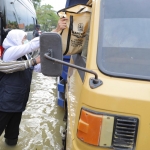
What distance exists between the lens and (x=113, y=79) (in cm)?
184

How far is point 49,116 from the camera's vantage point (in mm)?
5121

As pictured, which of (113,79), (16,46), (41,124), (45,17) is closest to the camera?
(113,79)

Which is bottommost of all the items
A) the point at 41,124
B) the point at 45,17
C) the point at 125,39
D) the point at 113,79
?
the point at 41,124

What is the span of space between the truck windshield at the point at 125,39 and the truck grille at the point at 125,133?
13.5 inches

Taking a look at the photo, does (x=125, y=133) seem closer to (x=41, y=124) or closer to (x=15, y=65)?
(x=15, y=65)

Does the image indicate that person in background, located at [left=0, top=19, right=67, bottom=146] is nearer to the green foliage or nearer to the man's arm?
the man's arm

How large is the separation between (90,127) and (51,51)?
63 cm

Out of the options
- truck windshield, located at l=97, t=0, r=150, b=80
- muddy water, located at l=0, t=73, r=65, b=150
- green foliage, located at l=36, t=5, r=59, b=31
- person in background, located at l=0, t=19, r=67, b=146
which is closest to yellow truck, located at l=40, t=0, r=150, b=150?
truck windshield, located at l=97, t=0, r=150, b=80

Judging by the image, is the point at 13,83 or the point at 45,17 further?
the point at 45,17

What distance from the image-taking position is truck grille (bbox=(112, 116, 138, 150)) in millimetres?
1700

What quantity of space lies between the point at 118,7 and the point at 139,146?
1.26m

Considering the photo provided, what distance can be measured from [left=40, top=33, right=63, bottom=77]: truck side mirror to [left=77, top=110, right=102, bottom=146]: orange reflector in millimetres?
406

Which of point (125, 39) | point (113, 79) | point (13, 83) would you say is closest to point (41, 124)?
point (13, 83)

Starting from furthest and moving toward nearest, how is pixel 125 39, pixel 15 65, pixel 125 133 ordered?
pixel 15 65
pixel 125 39
pixel 125 133
